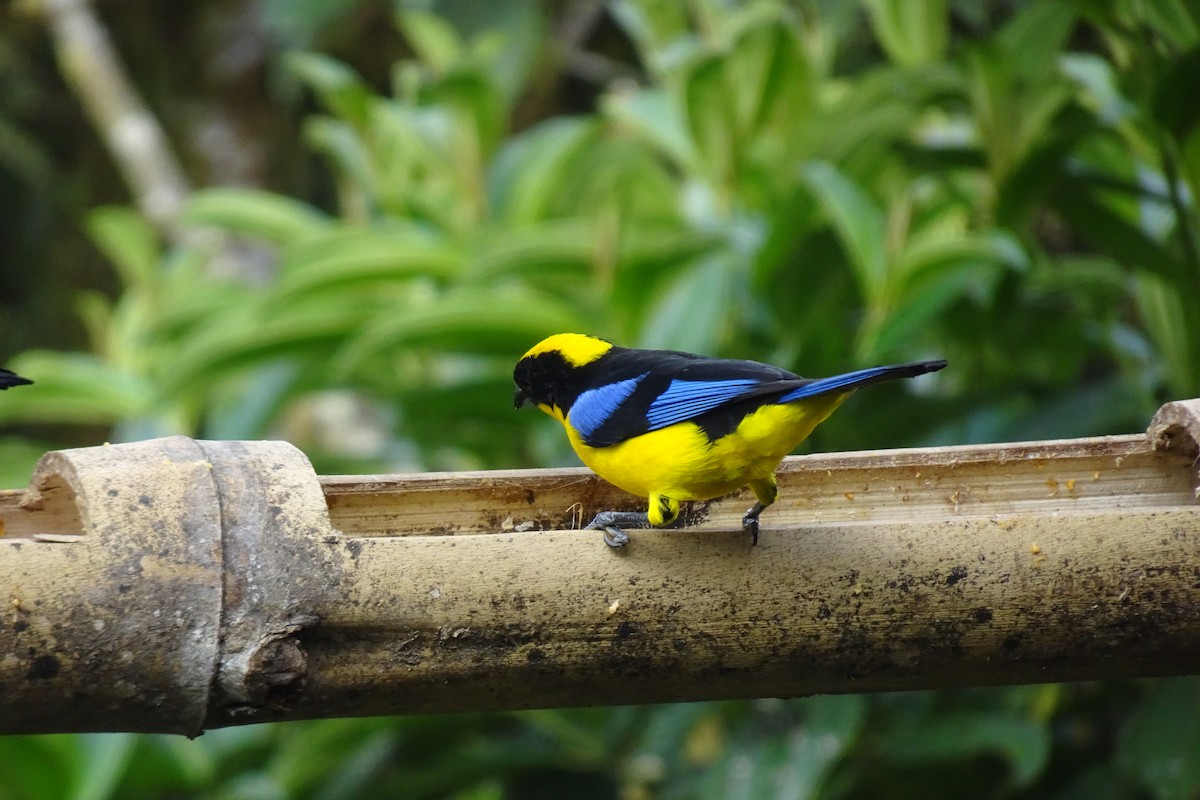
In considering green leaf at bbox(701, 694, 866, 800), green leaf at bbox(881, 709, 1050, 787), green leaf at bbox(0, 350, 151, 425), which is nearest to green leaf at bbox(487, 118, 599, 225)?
green leaf at bbox(0, 350, 151, 425)

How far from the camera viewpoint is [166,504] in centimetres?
167

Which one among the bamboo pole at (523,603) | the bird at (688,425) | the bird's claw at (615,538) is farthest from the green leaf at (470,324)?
the bird's claw at (615,538)

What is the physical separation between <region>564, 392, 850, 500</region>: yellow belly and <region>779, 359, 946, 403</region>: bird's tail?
5 cm

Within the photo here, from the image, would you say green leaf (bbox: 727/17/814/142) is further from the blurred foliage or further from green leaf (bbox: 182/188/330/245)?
green leaf (bbox: 182/188/330/245)

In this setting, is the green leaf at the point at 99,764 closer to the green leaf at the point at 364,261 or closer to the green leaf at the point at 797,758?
the green leaf at the point at 364,261

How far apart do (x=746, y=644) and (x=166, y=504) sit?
0.81 m

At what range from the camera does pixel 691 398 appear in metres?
2.11

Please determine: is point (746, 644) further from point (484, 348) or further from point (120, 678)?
point (484, 348)

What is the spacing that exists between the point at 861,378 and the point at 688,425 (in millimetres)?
375

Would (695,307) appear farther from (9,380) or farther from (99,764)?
(99,764)

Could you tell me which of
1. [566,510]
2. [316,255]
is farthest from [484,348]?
[566,510]

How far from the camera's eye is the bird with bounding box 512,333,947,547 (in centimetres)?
204

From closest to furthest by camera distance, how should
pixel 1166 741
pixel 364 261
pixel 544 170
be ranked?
1. pixel 1166 741
2. pixel 364 261
3. pixel 544 170

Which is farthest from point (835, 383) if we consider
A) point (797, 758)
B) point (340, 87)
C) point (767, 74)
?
point (340, 87)
